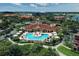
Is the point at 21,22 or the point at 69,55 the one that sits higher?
the point at 21,22

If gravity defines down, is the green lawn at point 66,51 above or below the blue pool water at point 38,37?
below

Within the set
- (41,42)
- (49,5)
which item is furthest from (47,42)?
(49,5)

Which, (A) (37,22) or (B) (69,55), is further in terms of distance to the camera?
(A) (37,22)

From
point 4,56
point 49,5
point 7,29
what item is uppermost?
point 49,5

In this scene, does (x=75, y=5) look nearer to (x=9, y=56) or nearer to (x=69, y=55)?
(x=69, y=55)

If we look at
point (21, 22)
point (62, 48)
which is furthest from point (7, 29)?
point (62, 48)

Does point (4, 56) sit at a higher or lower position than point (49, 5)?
lower

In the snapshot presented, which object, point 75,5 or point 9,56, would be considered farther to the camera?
point 75,5

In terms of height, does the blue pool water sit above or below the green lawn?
above

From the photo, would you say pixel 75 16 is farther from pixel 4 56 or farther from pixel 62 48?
pixel 4 56
